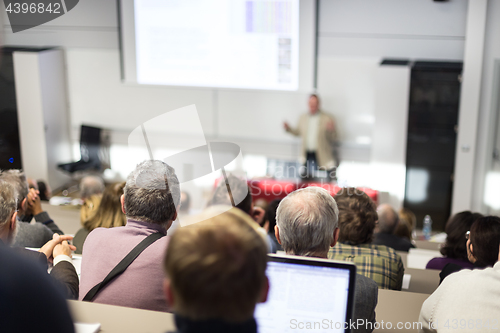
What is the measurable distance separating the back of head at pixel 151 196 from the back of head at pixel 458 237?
1.48 meters

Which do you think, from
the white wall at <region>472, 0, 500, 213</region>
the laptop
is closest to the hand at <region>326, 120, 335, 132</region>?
the white wall at <region>472, 0, 500, 213</region>

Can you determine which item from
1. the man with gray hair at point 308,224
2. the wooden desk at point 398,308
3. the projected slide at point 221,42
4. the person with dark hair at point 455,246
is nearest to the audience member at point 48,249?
the man with gray hair at point 308,224

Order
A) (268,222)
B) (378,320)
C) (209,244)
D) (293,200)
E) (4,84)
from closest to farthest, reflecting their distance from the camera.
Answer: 1. (209,244)
2. (378,320)
3. (293,200)
4. (268,222)
5. (4,84)

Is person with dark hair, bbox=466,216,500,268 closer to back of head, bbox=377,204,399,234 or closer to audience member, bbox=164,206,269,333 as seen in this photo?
back of head, bbox=377,204,399,234

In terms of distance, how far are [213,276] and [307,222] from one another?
3.00 ft

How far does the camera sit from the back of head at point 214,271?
60cm

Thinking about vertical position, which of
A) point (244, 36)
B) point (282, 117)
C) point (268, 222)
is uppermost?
point (244, 36)

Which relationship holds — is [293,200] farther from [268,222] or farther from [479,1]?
[479,1]

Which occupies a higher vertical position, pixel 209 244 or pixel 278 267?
pixel 209 244

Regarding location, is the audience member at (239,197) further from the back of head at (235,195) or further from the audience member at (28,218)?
the audience member at (28,218)

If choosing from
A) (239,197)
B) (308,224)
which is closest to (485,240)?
(308,224)

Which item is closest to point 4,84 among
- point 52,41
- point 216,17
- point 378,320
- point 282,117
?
point 52,41

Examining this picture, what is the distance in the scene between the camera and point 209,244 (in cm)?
61

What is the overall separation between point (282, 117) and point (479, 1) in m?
2.55
